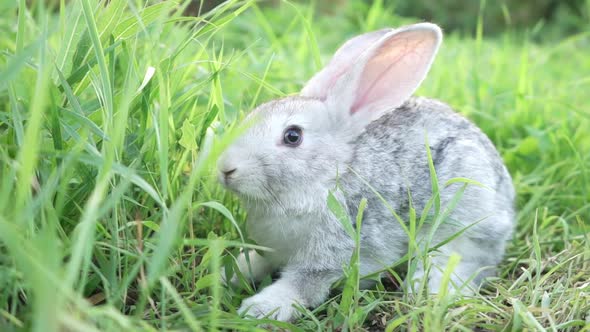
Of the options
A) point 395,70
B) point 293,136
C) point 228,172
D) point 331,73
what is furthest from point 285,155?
point 395,70

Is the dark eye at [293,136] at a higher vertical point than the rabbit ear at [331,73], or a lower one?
lower

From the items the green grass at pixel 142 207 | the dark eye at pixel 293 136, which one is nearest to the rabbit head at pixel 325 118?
the dark eye at pixel 293 136

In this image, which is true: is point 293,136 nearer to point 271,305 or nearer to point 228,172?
point 228,172

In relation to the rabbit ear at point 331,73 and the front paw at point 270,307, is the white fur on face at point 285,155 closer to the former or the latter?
the rabbit ear at point 331,73

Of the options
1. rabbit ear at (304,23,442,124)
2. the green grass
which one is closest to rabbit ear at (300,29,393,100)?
rabbit ear at (304,23,442,124)

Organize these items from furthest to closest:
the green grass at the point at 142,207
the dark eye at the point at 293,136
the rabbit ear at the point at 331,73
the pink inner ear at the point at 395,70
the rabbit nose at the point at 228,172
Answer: the rabbit ear at the point at 331,73
the pink inner ear at the point at 395,70
the dark eye at the point at 293,136
the rabbit nose at the point at 228,172
the green grass at the point at 142,207

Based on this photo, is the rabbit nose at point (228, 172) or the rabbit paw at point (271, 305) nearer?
the rabbit paw at point (271, 305)

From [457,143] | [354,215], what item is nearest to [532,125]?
[457,143]

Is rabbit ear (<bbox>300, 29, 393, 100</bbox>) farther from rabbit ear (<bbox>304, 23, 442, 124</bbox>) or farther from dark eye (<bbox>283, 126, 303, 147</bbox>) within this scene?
dark eye (<bbox>283, 126, 303, 147</bbox>)
